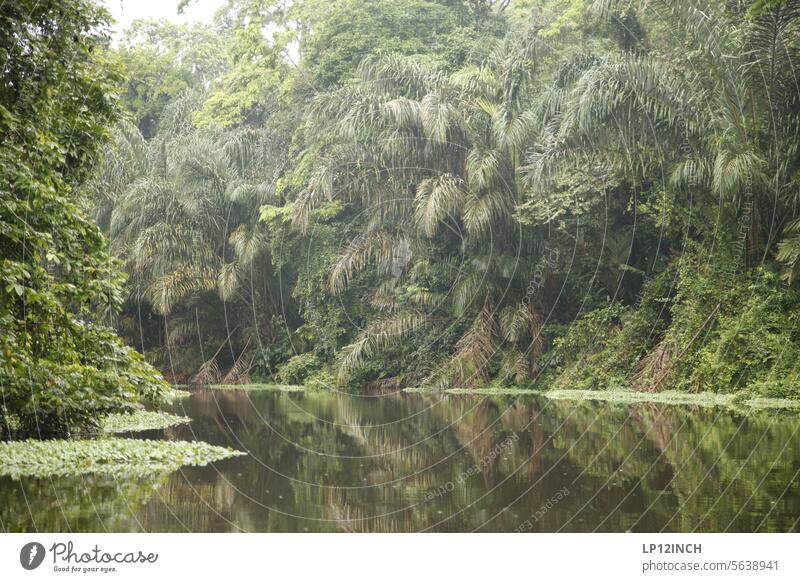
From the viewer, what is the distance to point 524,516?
5469 mm

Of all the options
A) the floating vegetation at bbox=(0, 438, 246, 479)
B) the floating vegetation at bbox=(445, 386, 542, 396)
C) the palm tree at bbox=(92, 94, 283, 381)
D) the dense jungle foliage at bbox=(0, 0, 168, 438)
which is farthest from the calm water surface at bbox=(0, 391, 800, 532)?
the palm tree at bbox=(92, 94, 283, 381)

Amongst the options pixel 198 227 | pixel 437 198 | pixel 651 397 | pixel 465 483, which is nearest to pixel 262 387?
pixel 198 227

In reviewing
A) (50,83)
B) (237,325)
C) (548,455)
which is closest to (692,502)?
(548,455)

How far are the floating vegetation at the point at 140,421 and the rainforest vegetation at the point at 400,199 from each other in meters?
0.35

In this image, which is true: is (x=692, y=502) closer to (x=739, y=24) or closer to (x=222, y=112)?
(x=739, y=24)

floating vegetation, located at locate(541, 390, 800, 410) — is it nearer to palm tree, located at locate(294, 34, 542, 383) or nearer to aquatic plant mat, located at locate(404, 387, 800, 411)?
aquatic plant mat, located at locate(404, 387, 800, 411)

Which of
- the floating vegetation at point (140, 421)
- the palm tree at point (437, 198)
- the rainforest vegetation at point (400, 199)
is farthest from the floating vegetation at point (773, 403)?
the floating vegetation at point (140, 421)

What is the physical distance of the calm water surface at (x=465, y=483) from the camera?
536 cm

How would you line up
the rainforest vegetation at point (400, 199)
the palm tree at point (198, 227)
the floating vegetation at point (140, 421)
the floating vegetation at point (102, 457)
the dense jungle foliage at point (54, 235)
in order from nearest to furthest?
the floating vegetation at point (102, 457) < the dense jungle foliage at point (54, 235) < the rainforest vegetation at point (400, 199) < the floating vegetation at point (140, 421) < the palm tree at point (198, 227)

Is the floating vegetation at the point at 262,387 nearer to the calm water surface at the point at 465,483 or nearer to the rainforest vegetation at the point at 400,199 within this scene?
the rainforest vegetation at the point at 400,199

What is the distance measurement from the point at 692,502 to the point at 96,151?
6794 mm

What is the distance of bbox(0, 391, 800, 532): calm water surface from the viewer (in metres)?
5.36

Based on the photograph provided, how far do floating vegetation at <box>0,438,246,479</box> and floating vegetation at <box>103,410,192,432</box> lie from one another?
1713 mm

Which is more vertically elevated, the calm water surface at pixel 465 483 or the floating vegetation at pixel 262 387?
the calm water surface at pixel 465 483
